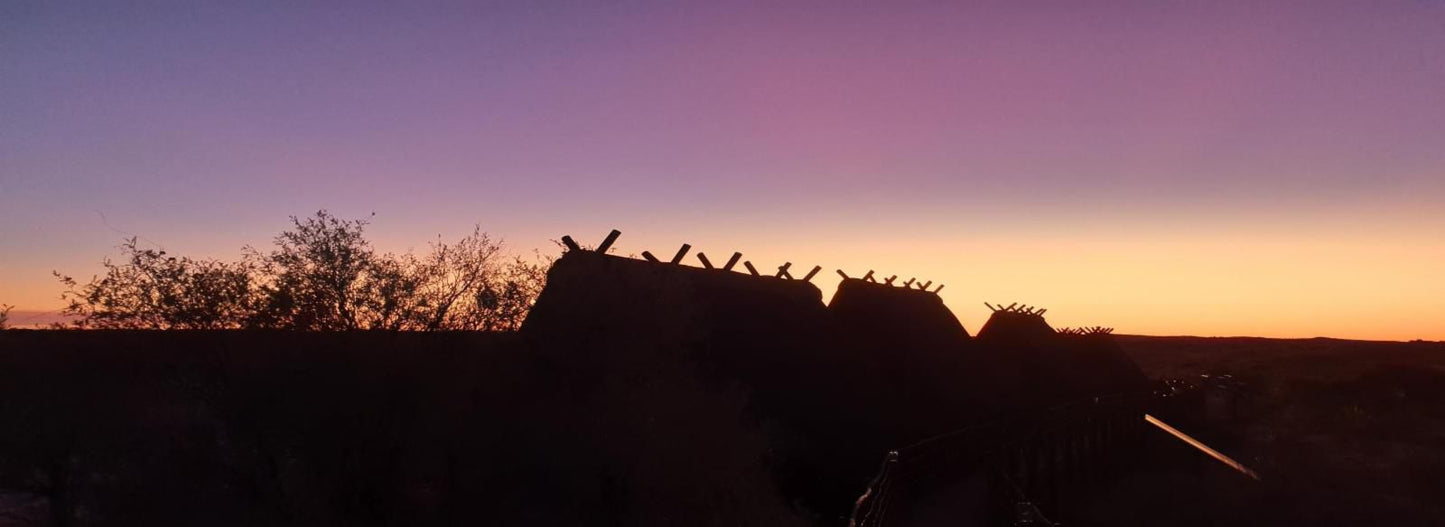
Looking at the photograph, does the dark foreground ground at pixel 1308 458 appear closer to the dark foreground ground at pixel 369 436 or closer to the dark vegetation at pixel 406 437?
the dark foreground ground at pixel 369 436

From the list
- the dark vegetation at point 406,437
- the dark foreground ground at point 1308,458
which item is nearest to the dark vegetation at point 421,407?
the dark vegetation at point 406,437

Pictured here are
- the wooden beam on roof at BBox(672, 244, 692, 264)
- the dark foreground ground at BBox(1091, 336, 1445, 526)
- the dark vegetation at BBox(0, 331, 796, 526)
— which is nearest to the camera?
the dark vegetation at BBox(0, 331, 796, 526)

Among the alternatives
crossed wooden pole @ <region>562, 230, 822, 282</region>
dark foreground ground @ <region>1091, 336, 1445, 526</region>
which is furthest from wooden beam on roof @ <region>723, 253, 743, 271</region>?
dark foreground ground @ <region>1091, 336, 1445, 526</region>

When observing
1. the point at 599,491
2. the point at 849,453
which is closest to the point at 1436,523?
the point at 849,453

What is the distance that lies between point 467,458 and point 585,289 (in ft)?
9.08

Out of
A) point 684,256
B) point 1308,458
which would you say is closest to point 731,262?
point 684,256

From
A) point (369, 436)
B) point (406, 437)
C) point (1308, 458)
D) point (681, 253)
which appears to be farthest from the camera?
point (1308, 458)

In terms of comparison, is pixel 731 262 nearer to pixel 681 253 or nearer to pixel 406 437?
pixel 681 253

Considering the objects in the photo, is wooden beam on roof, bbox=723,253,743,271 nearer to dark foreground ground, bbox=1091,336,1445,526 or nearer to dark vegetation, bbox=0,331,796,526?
dark vegetation, bbox=0,331,796,526

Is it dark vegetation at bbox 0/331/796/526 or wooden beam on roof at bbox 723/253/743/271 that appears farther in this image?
wooden beam on roof at bbox 723/253/743/271

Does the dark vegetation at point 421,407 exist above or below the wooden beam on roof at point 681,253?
below

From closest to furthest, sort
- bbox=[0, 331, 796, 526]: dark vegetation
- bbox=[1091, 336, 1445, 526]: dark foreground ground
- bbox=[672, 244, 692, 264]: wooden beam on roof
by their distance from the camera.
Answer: bbox=[0, 331, 796, 526]: dark vegetation
bbox=[672, 244, 692, 264]: wooden beam on roof
bbox=[1091, 336, 1445, 526]: dark foreground ground

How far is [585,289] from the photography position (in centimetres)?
Answer: 1309

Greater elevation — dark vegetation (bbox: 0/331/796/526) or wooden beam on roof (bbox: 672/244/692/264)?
wooden beam on roof (bbox: 672/244/692/264)
